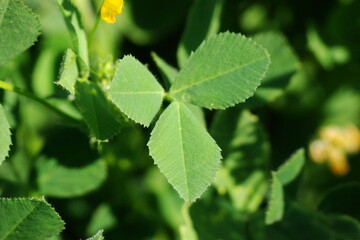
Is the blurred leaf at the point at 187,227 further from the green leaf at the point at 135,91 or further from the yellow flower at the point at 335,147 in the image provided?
the yellow flower at the point at 335,147

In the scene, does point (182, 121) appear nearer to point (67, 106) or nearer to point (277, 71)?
point (67, 106)

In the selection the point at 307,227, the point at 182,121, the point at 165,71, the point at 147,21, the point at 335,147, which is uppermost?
the point at 147,21

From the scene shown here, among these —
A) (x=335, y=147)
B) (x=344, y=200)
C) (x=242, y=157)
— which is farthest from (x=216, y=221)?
(x=335, y=147)

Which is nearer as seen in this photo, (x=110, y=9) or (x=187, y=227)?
(x=110, y=9)

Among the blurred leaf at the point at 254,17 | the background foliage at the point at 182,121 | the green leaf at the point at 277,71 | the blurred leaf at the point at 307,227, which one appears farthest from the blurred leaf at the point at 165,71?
the blurred leaf at the point at 254,17

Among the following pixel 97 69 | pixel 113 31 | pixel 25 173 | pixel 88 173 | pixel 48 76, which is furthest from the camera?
pixel 113 31

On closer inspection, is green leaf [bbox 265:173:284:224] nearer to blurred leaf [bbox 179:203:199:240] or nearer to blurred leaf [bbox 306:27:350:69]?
blurred leaf [bbox 179:203:199:240]

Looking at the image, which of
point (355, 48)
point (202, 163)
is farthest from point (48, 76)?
point (355, 48)

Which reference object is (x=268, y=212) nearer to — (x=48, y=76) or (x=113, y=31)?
(x=48, y=76)
